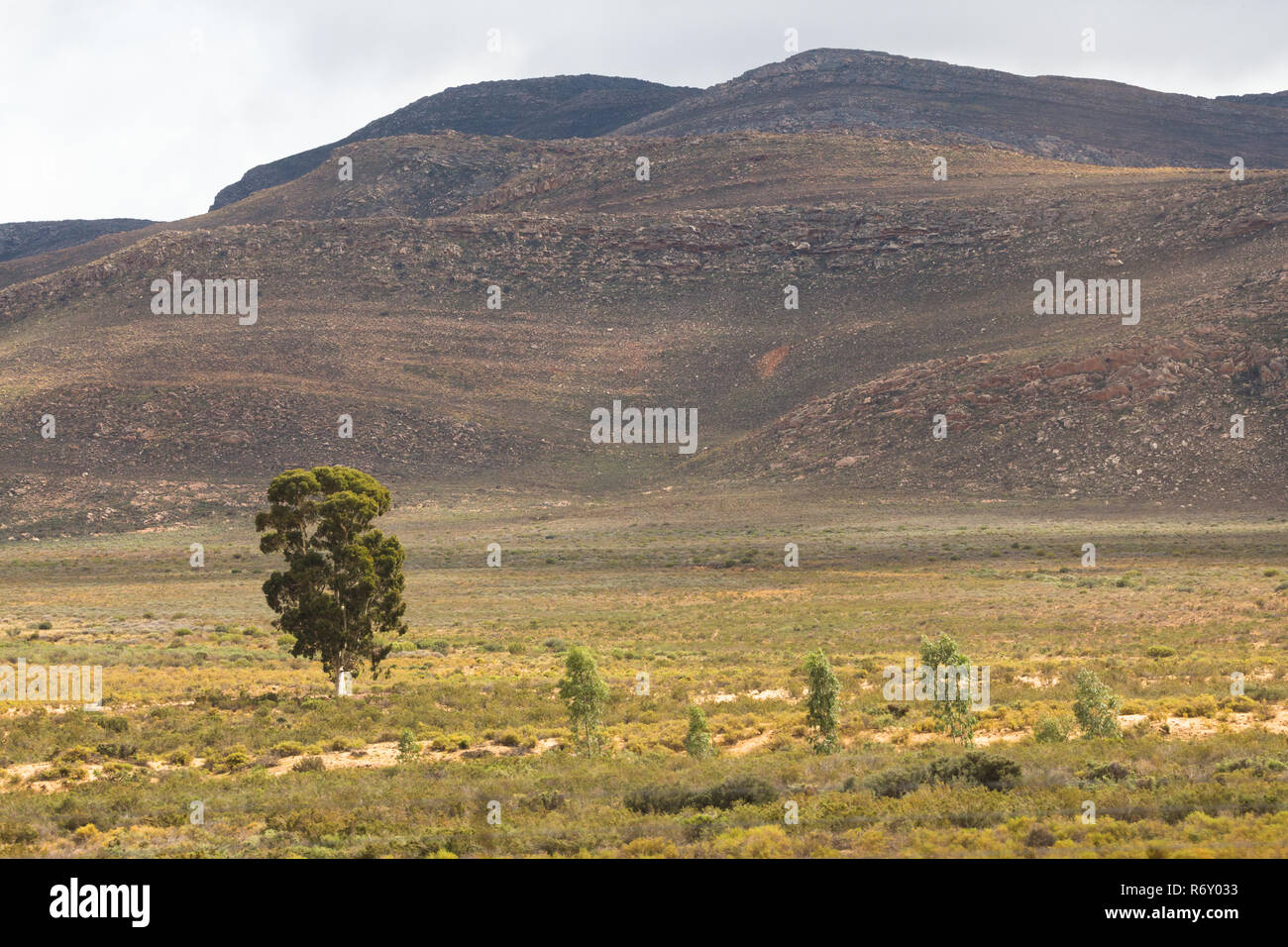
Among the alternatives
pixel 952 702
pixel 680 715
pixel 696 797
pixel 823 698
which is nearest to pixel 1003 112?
pixel 680 715

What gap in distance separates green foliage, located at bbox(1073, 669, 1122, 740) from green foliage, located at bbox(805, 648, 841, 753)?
3681 mm

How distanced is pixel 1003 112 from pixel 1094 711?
156 meters

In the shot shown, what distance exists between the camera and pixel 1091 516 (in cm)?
5638

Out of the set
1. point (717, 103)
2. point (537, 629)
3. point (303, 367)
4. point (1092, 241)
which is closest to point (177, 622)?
point (537, 629)

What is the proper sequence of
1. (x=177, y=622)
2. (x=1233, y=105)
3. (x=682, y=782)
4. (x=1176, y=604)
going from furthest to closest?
(x=1233, y=105) < (x=177, y=622) < (x=1176, y=604) < (x=682, y=782)

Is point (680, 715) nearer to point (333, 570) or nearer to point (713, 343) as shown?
point (333, 570)

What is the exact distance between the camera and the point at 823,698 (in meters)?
15.2

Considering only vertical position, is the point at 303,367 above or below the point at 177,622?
above

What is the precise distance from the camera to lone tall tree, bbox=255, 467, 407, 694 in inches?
835

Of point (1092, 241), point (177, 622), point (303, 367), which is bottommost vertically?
point (177, 622)

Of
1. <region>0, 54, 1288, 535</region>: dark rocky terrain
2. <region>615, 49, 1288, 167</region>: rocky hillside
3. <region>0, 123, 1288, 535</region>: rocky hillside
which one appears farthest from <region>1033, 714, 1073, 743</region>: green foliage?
<region>615, 49, 1288, 167</region>: rocky hillside
